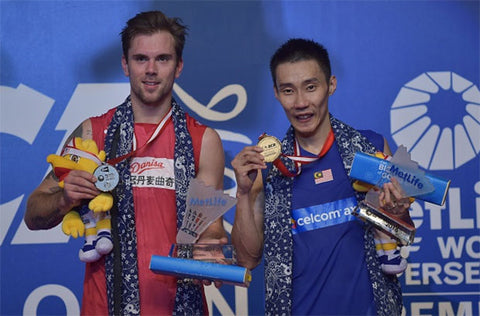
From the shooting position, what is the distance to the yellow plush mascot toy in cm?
244

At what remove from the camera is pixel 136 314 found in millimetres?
2482

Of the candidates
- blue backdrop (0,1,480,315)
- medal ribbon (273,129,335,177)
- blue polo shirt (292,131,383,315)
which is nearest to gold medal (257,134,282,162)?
medal ribbon (273,129,335,177)

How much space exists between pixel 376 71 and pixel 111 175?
1.88 meters

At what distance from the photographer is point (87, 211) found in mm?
2539

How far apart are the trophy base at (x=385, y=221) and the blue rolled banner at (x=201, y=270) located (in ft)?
1.49

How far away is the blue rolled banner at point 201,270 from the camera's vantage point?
2.31m

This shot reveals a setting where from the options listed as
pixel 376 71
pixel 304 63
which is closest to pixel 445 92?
pixel 376 71

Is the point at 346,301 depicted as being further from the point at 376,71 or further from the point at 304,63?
the point at 376,71

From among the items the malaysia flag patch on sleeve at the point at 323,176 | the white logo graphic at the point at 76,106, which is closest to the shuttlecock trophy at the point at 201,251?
the malaysia flag patch on sleeve at the point at 323,176

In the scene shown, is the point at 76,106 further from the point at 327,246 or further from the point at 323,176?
the point at 327,246

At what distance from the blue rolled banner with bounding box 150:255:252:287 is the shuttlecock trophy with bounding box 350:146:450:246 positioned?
1.53 ft

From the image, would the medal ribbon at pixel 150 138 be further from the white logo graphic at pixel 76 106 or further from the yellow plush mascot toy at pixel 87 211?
the white logo graphic at pixel 76 106

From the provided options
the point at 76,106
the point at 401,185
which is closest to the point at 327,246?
the point at 401,185

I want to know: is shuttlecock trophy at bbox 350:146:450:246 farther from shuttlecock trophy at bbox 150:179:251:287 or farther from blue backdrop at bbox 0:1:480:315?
blue backdrop at bbox 0:1:480:315
